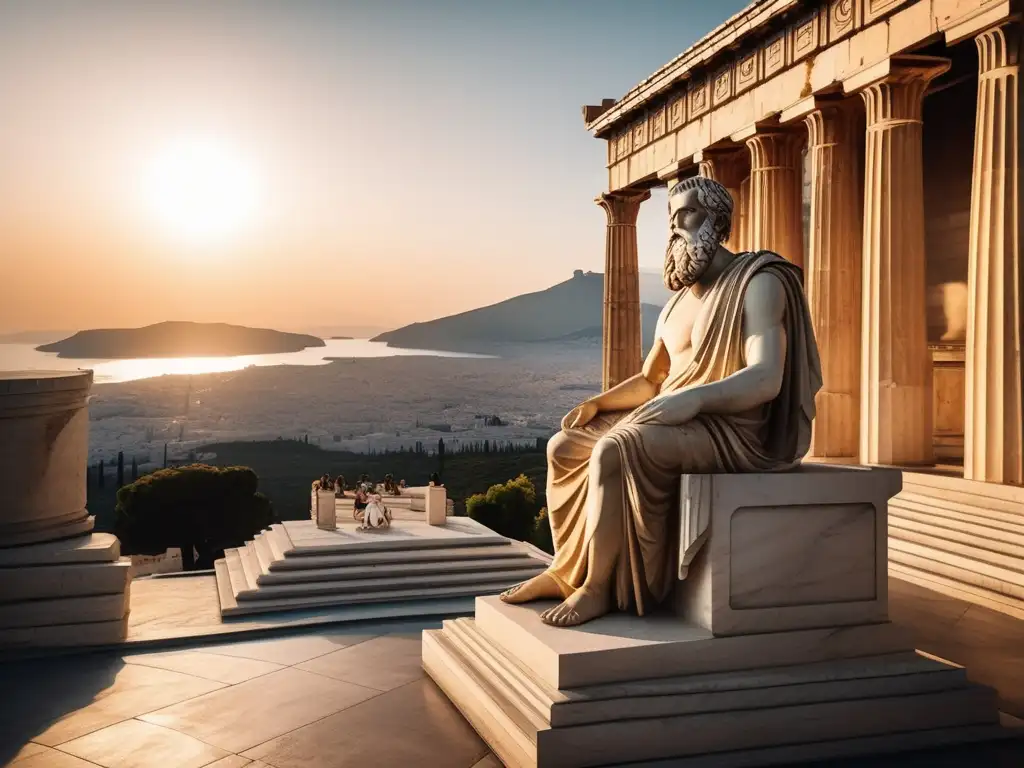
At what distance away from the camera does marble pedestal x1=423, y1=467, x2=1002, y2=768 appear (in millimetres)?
5121

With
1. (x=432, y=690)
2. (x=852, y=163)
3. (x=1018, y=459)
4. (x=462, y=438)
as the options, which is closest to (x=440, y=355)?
(x=462, y=438)

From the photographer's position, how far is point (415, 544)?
44.3ft

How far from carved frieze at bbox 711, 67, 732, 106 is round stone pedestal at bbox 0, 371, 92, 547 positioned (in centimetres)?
1772

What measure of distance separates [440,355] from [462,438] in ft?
54.1

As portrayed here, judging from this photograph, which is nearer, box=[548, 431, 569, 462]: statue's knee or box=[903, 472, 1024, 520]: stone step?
box=[548, 431, 569, 462]: statue's knee

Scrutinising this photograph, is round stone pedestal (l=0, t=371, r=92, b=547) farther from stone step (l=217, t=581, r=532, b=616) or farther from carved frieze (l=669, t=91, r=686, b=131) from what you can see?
carved frieze (l=669, t=91, r=686, b=131)

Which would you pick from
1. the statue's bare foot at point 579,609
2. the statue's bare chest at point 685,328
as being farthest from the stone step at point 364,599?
the statue's bare chest at point 685,328

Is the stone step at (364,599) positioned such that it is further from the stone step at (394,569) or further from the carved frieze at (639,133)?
the carved frieze at (639,133)

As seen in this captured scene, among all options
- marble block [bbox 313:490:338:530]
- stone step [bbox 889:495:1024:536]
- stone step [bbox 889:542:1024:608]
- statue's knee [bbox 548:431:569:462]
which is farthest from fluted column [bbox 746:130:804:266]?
statue's knee [bbox 548:431:569:462]

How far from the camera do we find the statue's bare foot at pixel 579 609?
576cm

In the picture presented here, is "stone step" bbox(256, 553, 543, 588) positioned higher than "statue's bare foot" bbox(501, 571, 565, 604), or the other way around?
"statue's bare foot" bbox(501, 571, 565, 604)

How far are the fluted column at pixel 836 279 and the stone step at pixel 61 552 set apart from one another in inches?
568

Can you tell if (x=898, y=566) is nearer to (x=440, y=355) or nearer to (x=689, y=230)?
(x=689, y=230)

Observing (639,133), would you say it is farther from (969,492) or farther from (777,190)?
(969,492)
